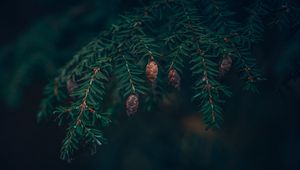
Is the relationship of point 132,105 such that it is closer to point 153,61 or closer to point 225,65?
point 153,61

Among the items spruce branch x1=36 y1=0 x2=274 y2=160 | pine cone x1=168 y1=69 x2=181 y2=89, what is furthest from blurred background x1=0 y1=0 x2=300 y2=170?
pine cone x1=168 y1=69 x2=181 y2=89

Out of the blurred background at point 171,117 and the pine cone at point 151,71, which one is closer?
the pine cone at point 151,71

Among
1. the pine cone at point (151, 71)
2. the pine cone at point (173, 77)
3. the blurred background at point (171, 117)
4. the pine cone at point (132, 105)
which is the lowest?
the blurred background at point (171, 117)

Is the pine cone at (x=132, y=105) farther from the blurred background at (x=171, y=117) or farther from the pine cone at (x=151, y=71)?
the blurred background at (x=171, y=117)

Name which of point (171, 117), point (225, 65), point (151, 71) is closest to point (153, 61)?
point (151, 71)

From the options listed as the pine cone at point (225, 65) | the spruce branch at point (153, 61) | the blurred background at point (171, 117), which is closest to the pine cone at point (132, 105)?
the spruce branch at point (153, 61)

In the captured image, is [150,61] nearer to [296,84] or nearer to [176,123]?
[176,123]

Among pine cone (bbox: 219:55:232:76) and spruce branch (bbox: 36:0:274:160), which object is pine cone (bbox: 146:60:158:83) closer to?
spruce branch (bbox: 36:0:274:160)

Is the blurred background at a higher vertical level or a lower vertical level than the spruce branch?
lower
